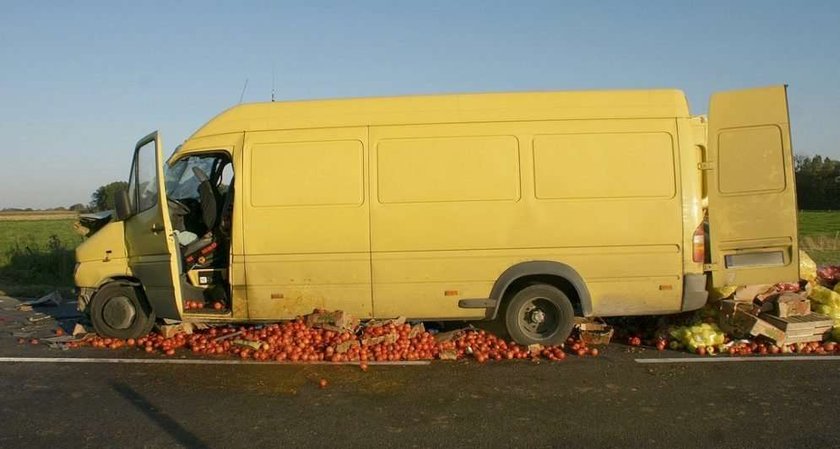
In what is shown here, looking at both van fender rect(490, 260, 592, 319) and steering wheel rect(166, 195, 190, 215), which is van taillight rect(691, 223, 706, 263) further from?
steering wheel rect(166, 195, 190, 215)

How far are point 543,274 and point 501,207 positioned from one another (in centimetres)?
86

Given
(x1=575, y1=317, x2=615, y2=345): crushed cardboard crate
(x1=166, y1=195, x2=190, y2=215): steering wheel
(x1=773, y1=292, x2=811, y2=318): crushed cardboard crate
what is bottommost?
(x1=575, y1=317, x2=615, y2=345): crushed cardboard crate

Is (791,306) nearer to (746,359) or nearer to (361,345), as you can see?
(746,359)

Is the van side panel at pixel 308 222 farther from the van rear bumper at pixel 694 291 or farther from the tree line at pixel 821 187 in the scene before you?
the tree line at pixel 821 187

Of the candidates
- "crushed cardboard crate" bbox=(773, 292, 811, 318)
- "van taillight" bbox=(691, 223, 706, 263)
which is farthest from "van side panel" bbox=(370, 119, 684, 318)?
"crushed cardboard crate" bbox=(773, 292, 811, 318)

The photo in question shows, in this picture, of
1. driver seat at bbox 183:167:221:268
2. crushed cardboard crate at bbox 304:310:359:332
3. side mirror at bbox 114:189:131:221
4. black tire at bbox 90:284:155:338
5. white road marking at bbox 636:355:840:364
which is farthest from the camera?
black tire at bbox 90:284:155:338

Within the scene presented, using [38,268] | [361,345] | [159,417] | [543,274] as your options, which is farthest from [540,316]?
[38,268]

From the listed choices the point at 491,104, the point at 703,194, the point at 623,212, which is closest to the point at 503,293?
the point at 623,212

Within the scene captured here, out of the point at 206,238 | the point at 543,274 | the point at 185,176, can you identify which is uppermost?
the point at 185,176

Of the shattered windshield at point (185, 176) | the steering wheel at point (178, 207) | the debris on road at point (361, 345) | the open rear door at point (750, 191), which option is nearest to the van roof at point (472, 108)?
the open rear door at point (750, 191)

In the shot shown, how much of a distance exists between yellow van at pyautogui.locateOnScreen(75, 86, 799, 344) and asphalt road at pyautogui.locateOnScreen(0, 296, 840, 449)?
822 millimetres

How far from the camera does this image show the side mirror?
759 cm

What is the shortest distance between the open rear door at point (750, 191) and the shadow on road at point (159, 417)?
550 centimetres

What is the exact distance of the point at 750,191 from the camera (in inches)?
282
